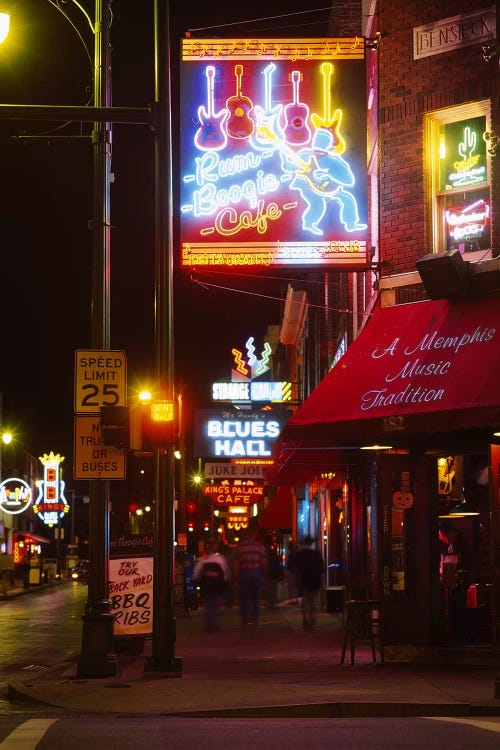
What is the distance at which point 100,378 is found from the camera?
574 inches

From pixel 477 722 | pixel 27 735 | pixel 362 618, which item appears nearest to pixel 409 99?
pixel 362 618

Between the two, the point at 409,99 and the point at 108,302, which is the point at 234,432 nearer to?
the point at 409,99

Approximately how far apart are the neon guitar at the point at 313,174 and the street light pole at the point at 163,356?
9.09ft

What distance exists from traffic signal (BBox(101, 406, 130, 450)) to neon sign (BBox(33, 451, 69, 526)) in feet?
181

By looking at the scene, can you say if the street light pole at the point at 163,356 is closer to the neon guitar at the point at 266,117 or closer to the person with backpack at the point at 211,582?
the neon guitar at the point at 266,117

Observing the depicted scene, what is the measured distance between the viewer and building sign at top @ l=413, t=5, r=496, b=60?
15797 millimetres

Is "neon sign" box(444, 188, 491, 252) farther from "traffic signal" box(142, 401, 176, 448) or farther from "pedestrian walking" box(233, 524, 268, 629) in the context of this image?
"pedestrian walking" box(233, 524, 268, 629)

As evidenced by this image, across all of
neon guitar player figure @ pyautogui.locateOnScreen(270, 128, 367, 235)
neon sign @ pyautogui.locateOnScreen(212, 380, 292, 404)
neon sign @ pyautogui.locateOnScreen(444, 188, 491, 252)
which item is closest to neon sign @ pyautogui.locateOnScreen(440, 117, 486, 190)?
neon sign @ pyautogui.locateOnScreen(444, 188, 491, 252)

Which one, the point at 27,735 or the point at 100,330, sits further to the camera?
the point at 100,330

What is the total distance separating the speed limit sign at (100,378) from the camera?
1452 centimetres

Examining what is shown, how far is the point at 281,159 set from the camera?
16.9 meters

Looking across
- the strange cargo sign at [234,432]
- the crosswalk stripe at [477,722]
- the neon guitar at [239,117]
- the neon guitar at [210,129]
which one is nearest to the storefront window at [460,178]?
the neon guitar at [239,117]

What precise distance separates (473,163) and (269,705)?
28.0 feet

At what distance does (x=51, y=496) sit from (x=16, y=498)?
57.5 ft
